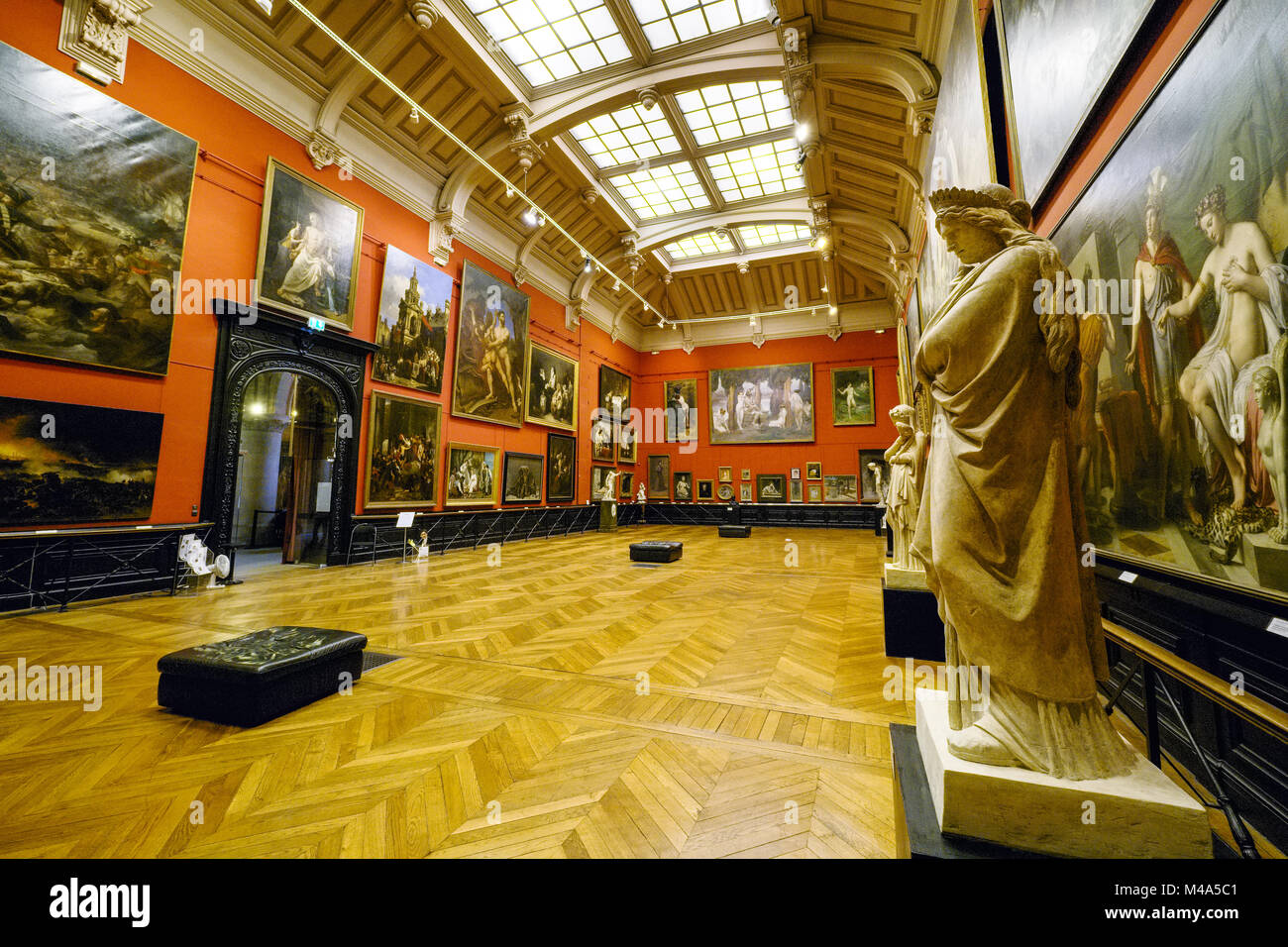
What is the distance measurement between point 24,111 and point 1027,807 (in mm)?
9451

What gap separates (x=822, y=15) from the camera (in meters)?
7.09

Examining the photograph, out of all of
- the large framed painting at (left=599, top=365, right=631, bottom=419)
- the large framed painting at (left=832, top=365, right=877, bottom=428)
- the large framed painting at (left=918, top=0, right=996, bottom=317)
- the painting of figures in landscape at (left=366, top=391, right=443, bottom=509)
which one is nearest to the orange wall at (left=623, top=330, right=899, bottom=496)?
the large framed painting at (left=832, top=365, right=877, bottom=428)

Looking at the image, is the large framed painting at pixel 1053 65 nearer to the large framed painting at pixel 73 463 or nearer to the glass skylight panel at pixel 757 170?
the glass skylight panel at pixel 757 170

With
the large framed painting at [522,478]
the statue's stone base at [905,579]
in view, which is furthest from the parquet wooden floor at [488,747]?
the large framed painting at [522,478]

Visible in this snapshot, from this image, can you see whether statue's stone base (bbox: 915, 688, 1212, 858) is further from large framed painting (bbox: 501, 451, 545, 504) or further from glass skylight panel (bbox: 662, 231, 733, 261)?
glass skylight panel (bbox: 662, 231, 733, 261)

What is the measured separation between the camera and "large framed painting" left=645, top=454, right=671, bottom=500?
18.6m

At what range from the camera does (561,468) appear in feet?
47.5

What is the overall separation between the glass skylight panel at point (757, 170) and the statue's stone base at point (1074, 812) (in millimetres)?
12612

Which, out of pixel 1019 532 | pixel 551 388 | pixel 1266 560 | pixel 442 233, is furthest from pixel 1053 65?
pixel 551 388

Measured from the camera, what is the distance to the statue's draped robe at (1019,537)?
1254 millimetres

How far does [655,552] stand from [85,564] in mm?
7097

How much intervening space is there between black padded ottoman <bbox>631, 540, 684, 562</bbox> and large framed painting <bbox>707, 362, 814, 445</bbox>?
9.85 meters

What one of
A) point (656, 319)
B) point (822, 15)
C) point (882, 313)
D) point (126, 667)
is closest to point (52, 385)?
point (126, 667)

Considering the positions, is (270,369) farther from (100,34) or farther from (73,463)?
(100,34)
